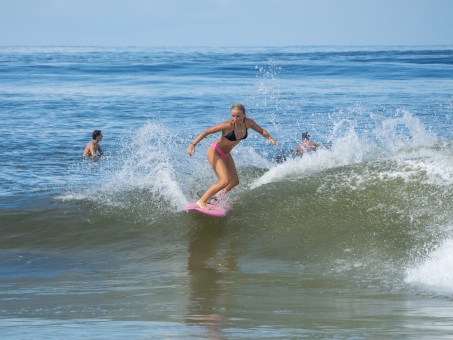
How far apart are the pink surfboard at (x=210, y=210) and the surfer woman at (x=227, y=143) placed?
60 mm

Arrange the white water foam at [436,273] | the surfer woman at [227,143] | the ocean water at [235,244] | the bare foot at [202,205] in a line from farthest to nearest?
the bare foot at [202,205]
the surfer woman at [227,143]
the white water foam at [436,273]
the ocean water at [235,244]

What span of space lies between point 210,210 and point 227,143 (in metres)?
1.07

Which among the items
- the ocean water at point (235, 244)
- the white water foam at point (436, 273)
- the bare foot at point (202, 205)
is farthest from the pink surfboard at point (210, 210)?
the white water foam at point (436, 273)

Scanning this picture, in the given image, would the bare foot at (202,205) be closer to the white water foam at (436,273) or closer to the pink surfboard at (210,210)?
the pink surfboard at (210,210)

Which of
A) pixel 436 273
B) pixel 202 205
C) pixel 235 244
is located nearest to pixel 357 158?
pixel 202 205

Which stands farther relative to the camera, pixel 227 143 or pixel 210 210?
pixel 210 210

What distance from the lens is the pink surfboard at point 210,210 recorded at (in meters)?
11.4


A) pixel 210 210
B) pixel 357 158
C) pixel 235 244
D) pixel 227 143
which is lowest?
pixel 235 244

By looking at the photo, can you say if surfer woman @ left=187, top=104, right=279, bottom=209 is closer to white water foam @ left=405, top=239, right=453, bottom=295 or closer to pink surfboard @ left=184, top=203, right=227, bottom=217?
pink surfboard @ left=184, top=203, right=227, bottom=217

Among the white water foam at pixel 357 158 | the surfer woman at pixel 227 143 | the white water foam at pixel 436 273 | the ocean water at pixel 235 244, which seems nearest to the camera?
the ocean water at pixel 235 244

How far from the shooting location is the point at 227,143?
36.7 ft

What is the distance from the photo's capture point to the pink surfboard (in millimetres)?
11422

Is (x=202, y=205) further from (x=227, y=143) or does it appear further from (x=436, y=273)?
(x=436, y=273)

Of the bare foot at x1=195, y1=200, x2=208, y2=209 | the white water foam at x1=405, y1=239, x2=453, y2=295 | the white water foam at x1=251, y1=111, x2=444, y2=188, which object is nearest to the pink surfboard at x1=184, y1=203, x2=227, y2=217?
the bare foot at x1=195, y1=200, x2=208, y2=209
